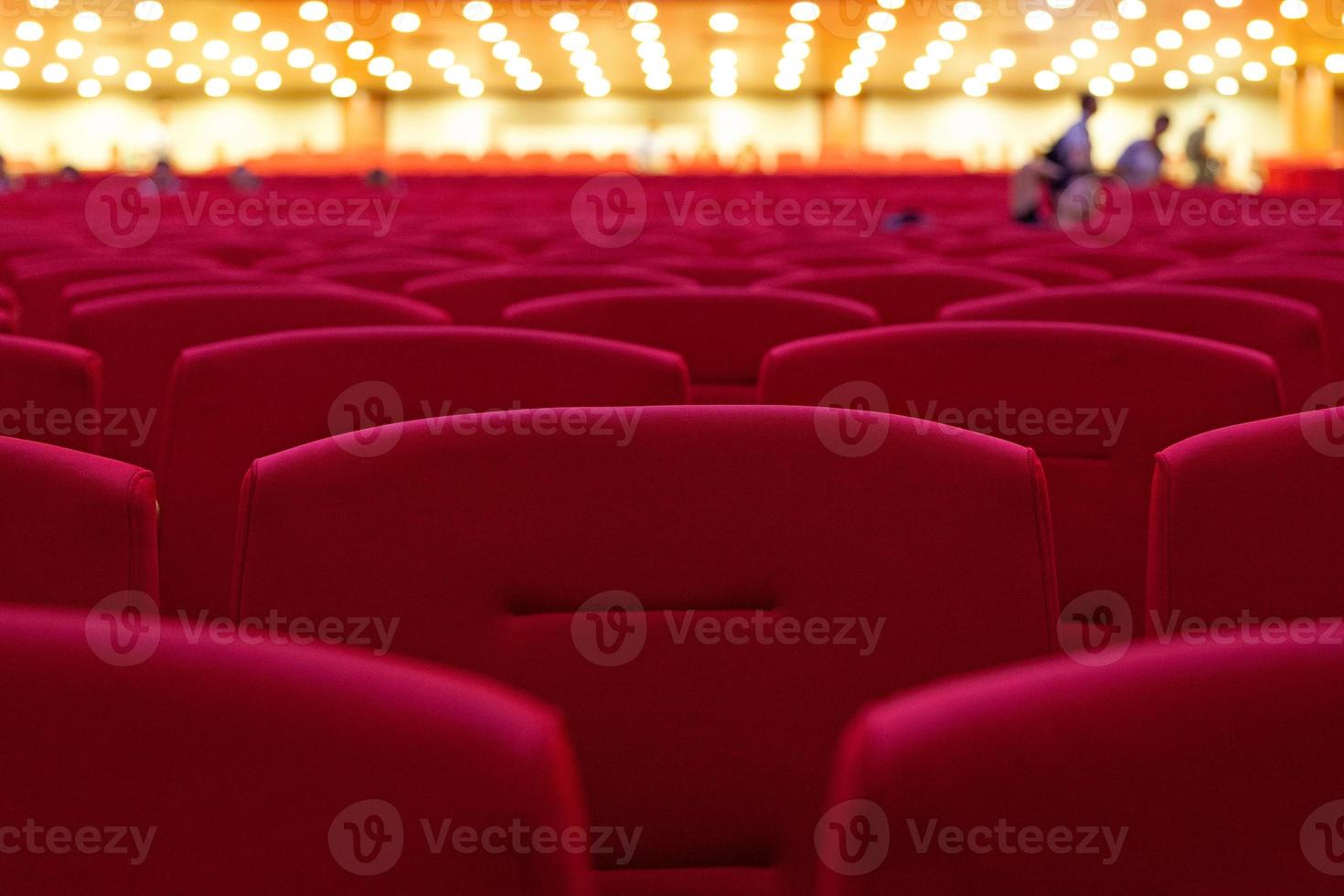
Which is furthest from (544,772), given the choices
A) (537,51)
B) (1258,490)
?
(537,51)

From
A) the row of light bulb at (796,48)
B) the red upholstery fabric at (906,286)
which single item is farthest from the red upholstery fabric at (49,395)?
the row of light bulb at (796,48)

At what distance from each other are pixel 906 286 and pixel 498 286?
830 mm

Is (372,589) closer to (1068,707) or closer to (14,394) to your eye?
(1068,707)

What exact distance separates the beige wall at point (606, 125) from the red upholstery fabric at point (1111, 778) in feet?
79.7

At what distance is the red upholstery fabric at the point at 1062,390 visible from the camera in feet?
5.25

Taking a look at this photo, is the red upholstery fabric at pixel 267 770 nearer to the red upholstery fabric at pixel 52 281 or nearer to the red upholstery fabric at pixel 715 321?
the red upholstery fabric at pixel 715 321

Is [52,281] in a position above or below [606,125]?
below

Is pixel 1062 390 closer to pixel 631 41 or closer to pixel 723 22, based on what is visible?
pixel 723 22

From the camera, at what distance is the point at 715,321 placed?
2.25 meters

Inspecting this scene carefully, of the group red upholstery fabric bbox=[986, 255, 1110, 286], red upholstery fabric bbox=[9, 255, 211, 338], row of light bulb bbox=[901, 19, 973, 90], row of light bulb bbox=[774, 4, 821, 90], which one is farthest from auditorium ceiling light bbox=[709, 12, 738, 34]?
red upholstery fabric bbox=[9, 255, 211, 338]

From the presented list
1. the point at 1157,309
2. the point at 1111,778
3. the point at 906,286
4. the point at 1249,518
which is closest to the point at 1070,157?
the point at 906,286

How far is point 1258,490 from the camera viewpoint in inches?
41.3

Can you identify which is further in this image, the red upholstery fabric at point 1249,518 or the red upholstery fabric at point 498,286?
the red upholstery fabric at point 498,286

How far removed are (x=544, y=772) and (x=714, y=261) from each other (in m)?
2.97
